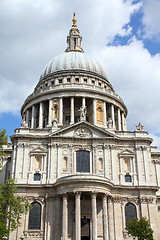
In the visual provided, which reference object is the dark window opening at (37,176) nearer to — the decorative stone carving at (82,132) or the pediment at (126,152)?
the decorative stone carving at (82,132)

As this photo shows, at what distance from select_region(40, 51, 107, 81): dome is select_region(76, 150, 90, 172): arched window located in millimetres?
23898

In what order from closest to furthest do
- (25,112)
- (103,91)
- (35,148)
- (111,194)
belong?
1. (111,194)
2. (35,148)
3. (103,91)
4. (25,112)

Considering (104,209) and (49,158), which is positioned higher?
(49,158)

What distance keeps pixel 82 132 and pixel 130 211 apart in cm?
1282

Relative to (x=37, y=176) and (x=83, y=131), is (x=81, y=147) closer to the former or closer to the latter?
(x=83, y=131)

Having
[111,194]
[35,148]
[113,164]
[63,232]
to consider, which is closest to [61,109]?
[35,148]

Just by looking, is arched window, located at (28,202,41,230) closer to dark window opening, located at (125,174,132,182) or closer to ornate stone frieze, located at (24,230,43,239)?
ornate stone frieze, located at (24,230,43,239)

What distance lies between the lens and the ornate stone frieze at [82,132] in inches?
1736

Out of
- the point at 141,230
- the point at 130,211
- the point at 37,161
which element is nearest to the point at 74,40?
the point at 37,161

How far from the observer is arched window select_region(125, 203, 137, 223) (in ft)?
132

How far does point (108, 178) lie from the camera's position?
40812 mm

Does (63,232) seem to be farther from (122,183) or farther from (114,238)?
(122,183)

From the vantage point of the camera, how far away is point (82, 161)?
42625 mm

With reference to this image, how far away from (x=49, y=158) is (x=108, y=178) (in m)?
8.60
